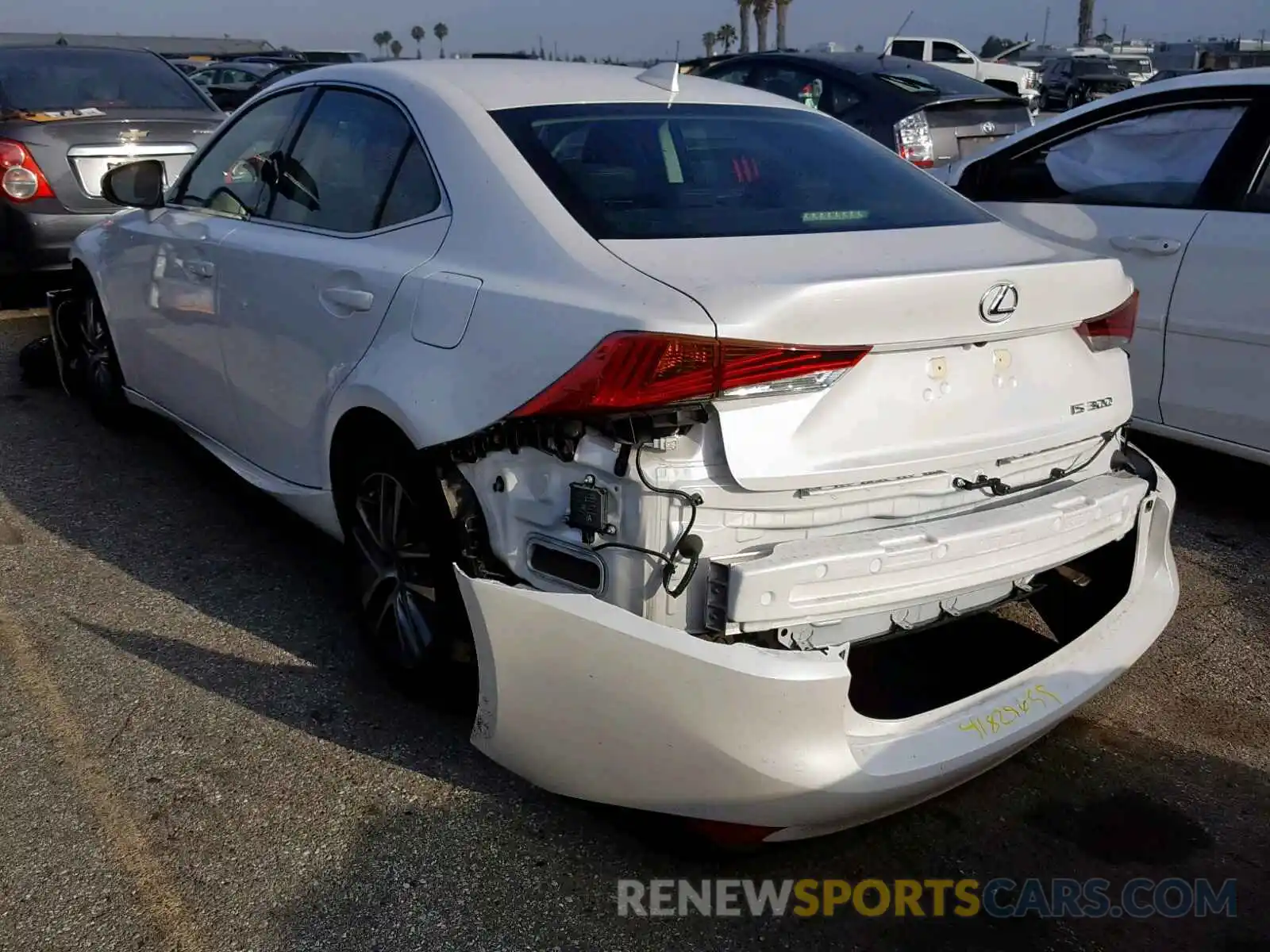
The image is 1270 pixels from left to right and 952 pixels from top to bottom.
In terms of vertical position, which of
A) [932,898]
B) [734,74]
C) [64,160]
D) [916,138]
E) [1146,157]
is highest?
[734,74]

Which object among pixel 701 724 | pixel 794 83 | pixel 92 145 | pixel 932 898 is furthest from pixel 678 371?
pixel 794 83

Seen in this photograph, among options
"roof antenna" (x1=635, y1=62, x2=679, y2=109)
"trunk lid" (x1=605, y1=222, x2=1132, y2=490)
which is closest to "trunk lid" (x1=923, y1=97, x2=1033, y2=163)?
"roof antenna" (x1=635, y1=62, x2=679, y2=109)

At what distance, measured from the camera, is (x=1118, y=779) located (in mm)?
2914

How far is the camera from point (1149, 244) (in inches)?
178

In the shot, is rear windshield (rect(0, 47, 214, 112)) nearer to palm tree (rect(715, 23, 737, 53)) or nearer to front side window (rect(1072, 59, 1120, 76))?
front side window (rect(1072, 59, 1120, 76))

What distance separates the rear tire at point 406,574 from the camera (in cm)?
275

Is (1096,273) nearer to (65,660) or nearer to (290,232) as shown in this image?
(290,232)

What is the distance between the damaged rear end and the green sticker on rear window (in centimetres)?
8

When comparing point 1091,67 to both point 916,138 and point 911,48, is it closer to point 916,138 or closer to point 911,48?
point 911,48

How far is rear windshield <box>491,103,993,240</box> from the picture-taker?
267cm

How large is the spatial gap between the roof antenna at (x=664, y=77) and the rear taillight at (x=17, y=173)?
198 inches

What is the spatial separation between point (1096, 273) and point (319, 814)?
214 centimetres

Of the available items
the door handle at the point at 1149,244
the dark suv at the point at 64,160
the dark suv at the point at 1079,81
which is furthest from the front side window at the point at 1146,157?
the dark suv at the point at 1079,81

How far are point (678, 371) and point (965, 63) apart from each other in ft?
80.0
